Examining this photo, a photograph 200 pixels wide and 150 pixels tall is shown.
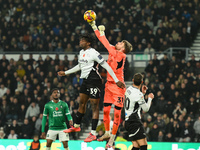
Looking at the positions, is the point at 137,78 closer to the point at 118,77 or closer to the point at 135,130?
the point at 118,77

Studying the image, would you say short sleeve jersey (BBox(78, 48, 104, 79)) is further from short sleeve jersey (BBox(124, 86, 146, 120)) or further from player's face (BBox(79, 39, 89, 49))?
short sleeve jersey (BBox(124, 86, 146, 120))

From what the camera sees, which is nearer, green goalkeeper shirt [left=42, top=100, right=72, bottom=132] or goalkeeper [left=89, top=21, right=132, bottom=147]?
goalkeeper [left=89, top=21, right=132, bottom=147]

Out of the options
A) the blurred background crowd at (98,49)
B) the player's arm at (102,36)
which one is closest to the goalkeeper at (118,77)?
the player's arm at (102,36)

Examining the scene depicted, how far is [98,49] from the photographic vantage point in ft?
65.1

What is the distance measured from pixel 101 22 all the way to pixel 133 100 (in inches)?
473

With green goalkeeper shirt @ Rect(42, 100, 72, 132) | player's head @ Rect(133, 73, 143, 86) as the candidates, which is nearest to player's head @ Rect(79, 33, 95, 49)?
player's head @ Rect(133, 73, 143, 86)

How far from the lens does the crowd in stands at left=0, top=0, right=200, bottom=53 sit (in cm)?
2008

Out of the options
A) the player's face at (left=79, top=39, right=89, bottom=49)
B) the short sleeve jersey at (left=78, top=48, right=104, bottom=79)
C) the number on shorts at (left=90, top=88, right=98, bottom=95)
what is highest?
the player's face at (left=79, top=39, right=89, bottom=49)

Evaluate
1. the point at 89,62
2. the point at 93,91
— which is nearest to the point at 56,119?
the point at 93,91

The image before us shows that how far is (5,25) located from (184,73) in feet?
29.8

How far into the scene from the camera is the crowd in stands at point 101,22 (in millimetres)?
20078

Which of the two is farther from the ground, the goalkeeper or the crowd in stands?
the crowd in stands

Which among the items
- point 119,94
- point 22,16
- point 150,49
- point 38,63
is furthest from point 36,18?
point 119,94

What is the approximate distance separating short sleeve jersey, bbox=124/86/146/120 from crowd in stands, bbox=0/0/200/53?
33.2ft
